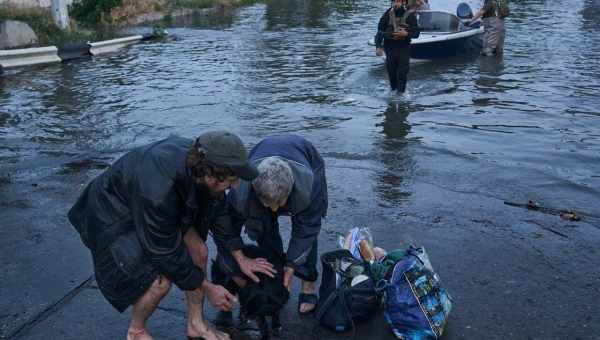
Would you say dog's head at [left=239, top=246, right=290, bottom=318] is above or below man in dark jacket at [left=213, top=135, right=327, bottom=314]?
below

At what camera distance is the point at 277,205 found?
3.59m

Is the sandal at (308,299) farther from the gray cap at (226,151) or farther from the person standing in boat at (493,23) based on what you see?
the person standing in boat at (493,23)

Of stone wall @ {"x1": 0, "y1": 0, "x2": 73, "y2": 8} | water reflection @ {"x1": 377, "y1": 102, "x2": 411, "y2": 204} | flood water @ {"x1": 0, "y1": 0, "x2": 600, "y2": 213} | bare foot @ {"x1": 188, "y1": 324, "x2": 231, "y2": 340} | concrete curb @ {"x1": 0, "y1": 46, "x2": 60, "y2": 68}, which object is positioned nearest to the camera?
bare foot @ {"x1": 188, "y1": 324, "x2": 231, "y2": 340}

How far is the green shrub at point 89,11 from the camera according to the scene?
24562 millimetres

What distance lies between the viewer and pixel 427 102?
11570 millimetres

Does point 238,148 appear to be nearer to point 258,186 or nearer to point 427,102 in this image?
point 258,186

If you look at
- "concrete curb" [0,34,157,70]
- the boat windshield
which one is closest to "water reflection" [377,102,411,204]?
the boat windshield

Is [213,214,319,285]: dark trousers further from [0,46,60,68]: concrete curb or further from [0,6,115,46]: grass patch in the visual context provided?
[0,6,115,46]: grass patch

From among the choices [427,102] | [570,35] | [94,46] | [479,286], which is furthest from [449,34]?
[479,286]

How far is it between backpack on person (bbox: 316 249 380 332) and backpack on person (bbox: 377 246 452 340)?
0.40ft

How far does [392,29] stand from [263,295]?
7601 millimetres

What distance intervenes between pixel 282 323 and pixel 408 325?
89 cm

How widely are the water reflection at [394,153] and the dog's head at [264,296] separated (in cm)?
282

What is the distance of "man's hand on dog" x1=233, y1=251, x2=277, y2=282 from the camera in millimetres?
3783
